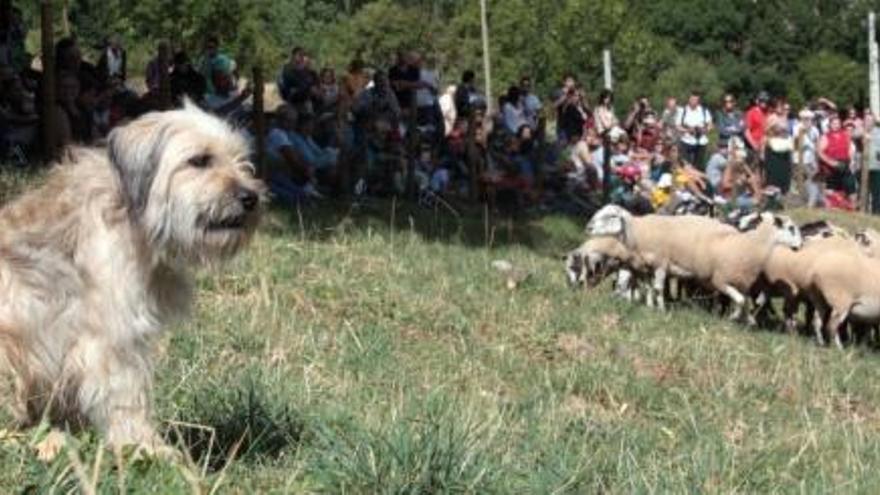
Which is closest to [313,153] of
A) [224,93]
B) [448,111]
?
[224,93]

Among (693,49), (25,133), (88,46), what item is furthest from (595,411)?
(693,49)

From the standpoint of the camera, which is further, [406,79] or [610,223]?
[406,79]

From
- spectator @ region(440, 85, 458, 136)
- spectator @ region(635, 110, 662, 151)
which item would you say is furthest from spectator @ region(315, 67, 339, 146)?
spectator @ region(635, 110, 662, 151)

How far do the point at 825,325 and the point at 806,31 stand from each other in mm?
65905

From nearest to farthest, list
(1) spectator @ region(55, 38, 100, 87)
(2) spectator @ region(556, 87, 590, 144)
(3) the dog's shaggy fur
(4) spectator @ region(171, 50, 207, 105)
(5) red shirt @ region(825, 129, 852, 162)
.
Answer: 1. (3) the dog's shaggy fur
2. (1) spectator @ region(55, 38, 100, 87)
3. (4) spectator @ region(171, 50, 207, 105)
4. (2) spectator @ region(556, 87, 590, 144)
5. (5) red shirt @ region(825, 129, 852, 162)

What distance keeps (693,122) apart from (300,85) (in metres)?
12.1

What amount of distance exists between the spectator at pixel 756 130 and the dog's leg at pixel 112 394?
980 inches

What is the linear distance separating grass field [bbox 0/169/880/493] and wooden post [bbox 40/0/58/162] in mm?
2628

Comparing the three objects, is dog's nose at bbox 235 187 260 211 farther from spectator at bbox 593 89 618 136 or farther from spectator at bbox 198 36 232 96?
spectator at bbox 593 89 618 136

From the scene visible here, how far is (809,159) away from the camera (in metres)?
29.0

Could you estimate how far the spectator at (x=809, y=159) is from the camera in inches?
1129

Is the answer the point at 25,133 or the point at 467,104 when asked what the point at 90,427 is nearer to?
the point at 25,133

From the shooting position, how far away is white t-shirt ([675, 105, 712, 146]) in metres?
27.8

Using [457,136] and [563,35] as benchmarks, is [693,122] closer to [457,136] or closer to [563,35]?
[457,136]
